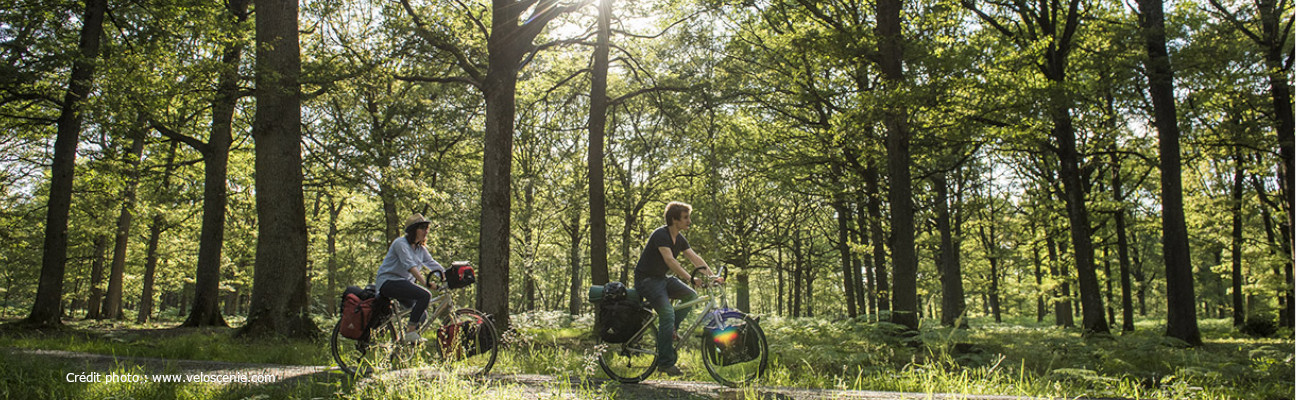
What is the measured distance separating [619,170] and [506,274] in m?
15.0

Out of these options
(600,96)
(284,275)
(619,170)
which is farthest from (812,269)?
(284,275)

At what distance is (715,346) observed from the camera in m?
5.68

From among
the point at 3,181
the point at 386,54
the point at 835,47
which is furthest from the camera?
the point at 3,181

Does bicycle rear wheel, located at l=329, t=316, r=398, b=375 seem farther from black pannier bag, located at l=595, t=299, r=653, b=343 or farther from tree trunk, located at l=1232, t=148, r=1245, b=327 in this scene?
tree trunk, located at l=1232, t=148, r=1245, b=327

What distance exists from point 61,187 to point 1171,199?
68.7 feet

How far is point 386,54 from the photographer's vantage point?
37.3 feet

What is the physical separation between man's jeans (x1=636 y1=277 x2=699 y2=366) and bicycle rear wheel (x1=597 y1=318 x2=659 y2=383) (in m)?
0.11

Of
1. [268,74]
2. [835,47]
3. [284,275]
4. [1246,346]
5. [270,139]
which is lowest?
[1246,346]

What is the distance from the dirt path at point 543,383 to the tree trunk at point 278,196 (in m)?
2.85

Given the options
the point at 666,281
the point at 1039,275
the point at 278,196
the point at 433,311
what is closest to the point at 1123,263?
the point at 1039,275

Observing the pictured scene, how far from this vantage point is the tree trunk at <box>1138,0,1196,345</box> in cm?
1236

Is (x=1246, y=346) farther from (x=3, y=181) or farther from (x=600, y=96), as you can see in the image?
(x=3, y=181)

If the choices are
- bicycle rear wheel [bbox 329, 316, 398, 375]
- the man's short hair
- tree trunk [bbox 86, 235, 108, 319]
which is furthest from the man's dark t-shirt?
tree trunk [bbox 86, 235, 108, 319]

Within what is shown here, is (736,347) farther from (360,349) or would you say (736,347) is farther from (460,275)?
(360,349)
